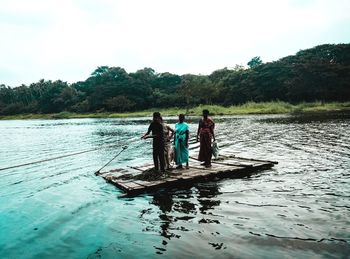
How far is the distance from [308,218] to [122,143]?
73.4ft

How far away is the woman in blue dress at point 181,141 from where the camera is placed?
13.1m

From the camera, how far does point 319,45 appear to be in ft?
287

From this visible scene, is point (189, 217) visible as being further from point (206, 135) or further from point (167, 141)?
point (206, 135)

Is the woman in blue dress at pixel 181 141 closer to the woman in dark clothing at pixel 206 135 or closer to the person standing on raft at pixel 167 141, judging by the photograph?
the person standing on raft at pixel 167 141

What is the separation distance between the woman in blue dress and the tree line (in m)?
61.2

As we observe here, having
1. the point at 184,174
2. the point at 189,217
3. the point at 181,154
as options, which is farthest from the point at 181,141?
the point at 189,217

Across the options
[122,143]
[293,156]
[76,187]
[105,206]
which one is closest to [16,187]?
[76,187]

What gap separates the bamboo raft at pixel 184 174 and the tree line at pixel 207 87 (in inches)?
2344

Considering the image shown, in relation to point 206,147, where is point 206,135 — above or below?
above

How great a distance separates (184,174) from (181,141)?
159 cm

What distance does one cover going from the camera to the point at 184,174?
12.2 m

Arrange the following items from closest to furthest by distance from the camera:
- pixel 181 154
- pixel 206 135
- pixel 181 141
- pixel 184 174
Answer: pixel 184 174
pixel 181 141
pixel 181 154
pixel 206 135

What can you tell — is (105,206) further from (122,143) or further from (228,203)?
(122,143)

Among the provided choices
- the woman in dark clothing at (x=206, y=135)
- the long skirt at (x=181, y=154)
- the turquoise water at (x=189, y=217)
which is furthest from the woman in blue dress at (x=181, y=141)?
the turquoise water at (x=189, y=217)
